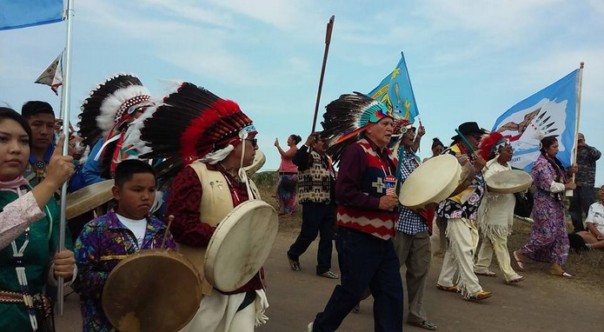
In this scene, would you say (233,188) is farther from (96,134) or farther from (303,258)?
(303,258)

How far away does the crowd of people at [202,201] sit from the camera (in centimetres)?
265

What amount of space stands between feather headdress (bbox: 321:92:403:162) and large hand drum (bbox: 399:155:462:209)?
544 mm

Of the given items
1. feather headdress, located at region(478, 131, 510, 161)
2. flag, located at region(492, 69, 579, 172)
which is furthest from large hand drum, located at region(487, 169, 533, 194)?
flag, located at region(492, 69, 579, 172)

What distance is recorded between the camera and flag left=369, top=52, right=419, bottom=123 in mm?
6562

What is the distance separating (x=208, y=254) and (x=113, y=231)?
1.67 ft

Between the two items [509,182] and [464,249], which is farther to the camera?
[509,182]

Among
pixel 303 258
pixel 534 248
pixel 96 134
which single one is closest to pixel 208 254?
pixel 96 134

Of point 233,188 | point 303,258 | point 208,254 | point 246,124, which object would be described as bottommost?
point 303,258

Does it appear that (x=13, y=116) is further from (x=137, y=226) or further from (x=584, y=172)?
(x=584, y=172)

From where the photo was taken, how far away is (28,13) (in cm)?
391

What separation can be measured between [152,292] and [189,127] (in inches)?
48.4

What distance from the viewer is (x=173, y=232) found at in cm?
366

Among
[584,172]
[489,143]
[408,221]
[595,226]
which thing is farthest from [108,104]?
[584,172]

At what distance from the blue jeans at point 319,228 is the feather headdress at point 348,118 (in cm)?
283
